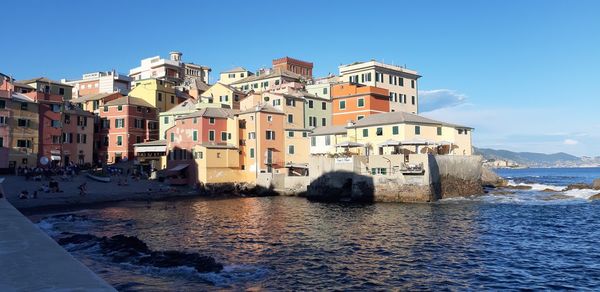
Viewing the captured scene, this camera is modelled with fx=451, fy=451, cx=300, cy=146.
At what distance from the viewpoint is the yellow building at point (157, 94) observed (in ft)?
302

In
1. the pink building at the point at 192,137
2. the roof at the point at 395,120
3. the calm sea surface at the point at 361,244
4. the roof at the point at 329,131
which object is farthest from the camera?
the pink building at the point at 192,137

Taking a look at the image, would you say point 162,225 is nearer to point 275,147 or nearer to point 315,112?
point 275,147

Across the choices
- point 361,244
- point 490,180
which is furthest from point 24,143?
point 490,180

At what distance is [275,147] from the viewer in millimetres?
74312

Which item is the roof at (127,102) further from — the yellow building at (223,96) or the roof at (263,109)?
the roof at (263,109)

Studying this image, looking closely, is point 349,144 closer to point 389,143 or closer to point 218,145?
point 389,143

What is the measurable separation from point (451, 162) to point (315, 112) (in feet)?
101

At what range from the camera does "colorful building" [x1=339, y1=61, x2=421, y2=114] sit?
88375 millimetres

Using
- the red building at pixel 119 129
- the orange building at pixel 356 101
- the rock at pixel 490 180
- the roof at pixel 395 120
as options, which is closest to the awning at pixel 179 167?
the red building at pixel 119 129

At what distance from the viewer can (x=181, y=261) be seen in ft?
74.5

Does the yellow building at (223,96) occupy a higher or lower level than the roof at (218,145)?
higher

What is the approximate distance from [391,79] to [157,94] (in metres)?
47.9

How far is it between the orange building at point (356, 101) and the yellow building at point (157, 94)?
3515cm

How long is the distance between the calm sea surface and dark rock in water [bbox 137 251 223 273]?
2.35 feet
